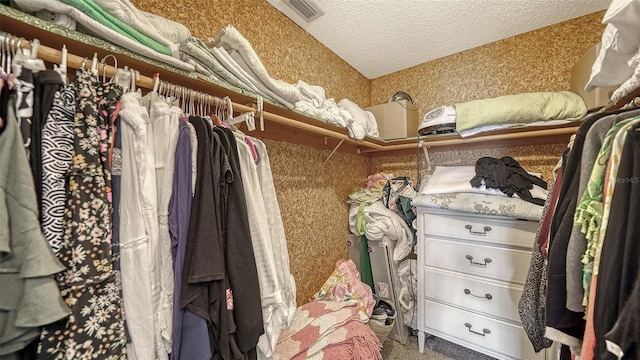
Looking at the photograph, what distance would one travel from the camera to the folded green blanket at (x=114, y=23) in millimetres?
549

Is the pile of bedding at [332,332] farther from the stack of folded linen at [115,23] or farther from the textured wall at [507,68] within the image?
the textured wall at [507,68]

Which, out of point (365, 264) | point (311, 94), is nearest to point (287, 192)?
point (311, 94)

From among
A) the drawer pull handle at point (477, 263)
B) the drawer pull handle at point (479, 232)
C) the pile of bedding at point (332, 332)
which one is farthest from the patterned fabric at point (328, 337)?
the drawer pull handle at point (479, 232)

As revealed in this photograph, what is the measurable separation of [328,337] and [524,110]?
5.64 ft

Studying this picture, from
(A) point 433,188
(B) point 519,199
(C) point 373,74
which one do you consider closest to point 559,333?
(B) point 519,199

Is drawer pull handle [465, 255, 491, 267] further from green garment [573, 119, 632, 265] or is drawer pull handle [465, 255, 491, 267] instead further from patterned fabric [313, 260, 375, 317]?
green garment [573, 119, 632, 265]

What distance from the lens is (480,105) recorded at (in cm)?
149

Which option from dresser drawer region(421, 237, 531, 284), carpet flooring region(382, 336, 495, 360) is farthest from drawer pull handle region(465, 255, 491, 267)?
carpet flooring region(382, 336, 495, 360)

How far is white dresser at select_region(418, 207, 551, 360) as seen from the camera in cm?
126

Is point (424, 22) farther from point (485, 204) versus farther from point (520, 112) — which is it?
point (485, 204)

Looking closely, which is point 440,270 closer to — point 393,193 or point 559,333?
point 393,193

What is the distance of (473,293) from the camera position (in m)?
1.38

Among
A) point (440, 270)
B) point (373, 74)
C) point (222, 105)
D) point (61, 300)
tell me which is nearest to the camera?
point (61, 300)

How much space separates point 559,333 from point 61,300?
1.17 metres
